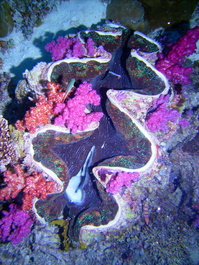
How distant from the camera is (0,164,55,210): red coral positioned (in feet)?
8.06

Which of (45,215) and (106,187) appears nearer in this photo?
(106,187)

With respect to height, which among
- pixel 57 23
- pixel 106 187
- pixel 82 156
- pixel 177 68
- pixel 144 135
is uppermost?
pixel 57 23

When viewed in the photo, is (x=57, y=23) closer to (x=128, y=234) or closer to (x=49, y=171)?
(x=49, y=171)

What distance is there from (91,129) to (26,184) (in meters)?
1.20

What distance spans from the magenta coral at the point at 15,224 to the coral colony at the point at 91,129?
0.05 feet

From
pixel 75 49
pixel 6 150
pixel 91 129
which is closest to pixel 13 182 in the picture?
pixel 6 150

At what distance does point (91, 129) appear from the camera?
2.56 meters

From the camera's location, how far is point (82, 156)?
9.64ft

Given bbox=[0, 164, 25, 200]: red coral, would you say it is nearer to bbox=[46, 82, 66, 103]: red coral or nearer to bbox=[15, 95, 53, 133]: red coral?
bbox=[15, 95, 53, 133]: red coral

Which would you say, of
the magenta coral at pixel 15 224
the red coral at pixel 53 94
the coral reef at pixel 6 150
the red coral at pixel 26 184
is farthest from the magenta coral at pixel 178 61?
the magenta coral at pixel 15 224

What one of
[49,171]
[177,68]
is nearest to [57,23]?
[177,68]

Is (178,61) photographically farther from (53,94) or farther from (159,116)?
(53,94)

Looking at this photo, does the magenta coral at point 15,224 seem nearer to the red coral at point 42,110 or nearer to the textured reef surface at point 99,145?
the textured reef surface at point 99,145

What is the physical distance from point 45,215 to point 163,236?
79.4 inches
